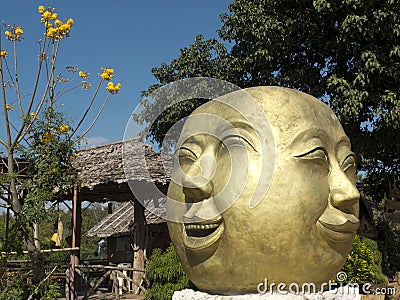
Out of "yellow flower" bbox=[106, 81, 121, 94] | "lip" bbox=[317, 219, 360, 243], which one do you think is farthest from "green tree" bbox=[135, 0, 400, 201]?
"lip" bbox=[317, 219, 360, 243]

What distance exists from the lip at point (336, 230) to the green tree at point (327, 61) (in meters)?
5.63

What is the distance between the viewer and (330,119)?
15.9 ft

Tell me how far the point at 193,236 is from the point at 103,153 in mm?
8920

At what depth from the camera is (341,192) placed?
175 inches

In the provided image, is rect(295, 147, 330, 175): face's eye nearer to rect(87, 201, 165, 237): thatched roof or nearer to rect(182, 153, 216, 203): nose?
rect(182, 153, 216, 203): nose

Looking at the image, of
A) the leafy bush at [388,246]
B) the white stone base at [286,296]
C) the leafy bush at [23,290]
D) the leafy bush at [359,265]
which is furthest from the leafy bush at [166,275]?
the leafy bush at [388,246]

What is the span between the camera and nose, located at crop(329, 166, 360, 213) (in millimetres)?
4426

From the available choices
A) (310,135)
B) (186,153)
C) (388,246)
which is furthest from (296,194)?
(388,246)

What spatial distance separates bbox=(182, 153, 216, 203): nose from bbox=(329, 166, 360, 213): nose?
3.47ft

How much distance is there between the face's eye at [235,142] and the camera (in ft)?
14.6

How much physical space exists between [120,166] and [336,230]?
8.51m

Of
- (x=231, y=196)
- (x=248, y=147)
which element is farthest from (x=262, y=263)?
(x=248, y=147)

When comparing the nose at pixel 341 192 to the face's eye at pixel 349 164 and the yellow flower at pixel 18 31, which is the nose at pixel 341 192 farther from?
the yellow flower at pixel 18 31

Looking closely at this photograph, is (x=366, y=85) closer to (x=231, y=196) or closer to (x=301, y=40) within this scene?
(x=301, y=40)
